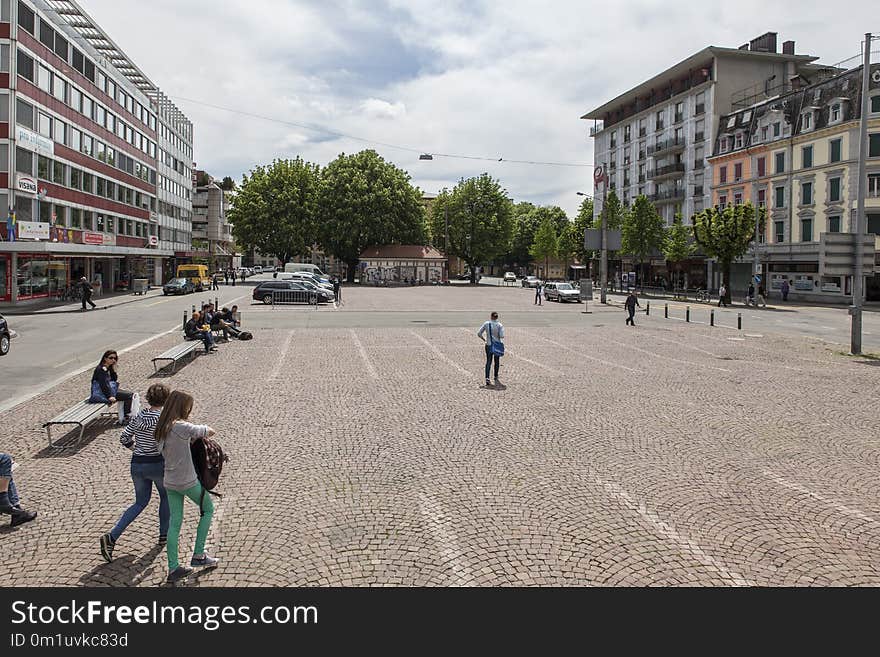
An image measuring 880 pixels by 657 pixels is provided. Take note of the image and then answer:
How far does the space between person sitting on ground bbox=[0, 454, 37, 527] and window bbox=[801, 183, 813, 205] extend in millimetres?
55029

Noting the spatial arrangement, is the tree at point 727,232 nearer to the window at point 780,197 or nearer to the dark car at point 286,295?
the window at point 780,197

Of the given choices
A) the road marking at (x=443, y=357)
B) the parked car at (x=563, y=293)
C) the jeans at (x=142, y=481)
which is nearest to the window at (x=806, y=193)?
the parked car at (x=563, y=293)

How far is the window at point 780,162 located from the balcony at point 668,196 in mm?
13287

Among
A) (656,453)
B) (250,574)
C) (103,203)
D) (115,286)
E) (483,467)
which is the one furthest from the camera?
(115,286)

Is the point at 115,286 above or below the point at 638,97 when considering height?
below

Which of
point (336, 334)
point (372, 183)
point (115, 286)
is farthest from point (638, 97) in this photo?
point (336, 334)

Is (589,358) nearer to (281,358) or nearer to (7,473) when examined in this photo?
(281,358)

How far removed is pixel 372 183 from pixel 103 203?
3877 centimetres

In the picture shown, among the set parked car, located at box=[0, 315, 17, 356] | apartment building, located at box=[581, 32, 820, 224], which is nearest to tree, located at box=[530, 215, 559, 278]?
apartment building, located at box=[581, 32, 820, 224]

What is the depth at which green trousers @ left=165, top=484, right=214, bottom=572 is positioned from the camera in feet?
18.9

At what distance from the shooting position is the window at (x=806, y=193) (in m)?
51.3

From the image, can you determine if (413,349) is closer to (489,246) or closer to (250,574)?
(250,574)

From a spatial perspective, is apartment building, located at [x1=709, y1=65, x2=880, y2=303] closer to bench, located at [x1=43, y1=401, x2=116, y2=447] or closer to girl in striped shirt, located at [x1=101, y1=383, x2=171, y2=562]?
bench, located at [x1=43, y1=401, x2=116, y2=447]

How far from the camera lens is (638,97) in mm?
76500
